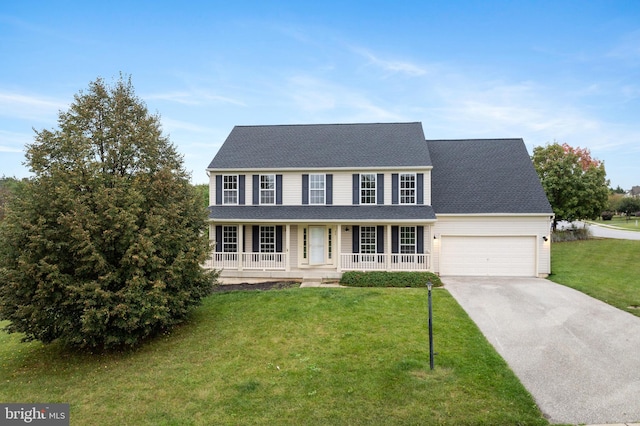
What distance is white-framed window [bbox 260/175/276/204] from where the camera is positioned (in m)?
16.2

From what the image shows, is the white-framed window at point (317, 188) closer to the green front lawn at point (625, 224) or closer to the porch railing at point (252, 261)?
the porch railing at point (252, 261)

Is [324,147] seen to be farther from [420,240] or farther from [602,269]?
[602,269]

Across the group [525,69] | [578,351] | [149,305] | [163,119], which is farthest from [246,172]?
[525,69]

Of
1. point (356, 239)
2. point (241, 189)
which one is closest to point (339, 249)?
point (356, 239)

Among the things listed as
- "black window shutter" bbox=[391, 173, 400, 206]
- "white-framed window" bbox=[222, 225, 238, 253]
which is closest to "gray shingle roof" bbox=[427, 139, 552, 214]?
"black window shutter" bbox=[391, 173, 400, 206]

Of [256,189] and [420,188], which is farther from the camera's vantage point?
[256,189]

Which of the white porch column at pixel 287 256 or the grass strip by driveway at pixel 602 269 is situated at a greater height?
the white porch column at pixel 287 256

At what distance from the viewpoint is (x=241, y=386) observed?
5.69m

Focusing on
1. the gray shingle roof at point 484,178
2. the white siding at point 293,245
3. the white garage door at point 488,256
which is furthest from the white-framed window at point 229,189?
the white garage door at point 488,256

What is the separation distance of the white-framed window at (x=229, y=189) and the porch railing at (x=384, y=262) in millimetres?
6360

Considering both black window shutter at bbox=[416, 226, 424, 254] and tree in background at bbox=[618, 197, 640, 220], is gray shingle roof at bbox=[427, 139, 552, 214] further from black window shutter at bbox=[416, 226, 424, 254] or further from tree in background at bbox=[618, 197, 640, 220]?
tree in background at bbox=[618, 197, 640, 220]

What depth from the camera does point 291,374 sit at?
6098mm

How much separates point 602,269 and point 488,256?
5.84 metres

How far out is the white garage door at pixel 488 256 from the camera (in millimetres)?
14640
